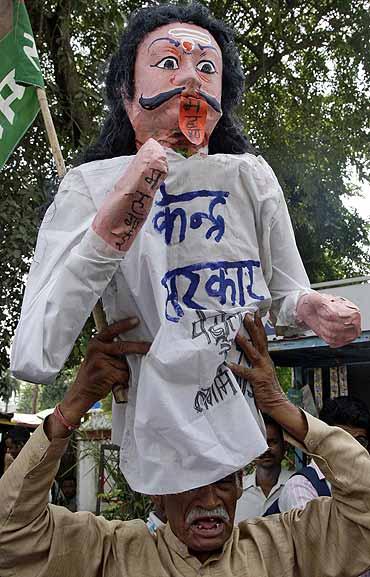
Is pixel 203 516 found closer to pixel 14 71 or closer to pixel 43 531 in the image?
pixel 43 531

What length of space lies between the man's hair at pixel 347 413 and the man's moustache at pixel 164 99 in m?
1.96

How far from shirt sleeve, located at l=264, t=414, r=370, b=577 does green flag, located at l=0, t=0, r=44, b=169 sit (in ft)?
5.10

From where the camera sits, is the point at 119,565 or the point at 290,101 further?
the point at 290,101

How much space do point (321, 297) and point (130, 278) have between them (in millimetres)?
480

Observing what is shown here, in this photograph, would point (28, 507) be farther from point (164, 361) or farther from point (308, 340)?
point (308, 340)

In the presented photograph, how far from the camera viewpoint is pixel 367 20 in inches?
297

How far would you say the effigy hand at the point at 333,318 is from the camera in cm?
178

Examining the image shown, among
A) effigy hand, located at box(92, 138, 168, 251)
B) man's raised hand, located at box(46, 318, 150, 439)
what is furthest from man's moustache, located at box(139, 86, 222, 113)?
man's raised hand, located at box(46, 318, 150, 439)

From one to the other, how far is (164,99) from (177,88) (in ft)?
0.15

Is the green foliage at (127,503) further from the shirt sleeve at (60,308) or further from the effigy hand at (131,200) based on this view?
the effigy hand at (131,200)

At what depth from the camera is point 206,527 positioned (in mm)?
1911

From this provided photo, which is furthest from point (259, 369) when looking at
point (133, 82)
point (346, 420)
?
point (346, 420)

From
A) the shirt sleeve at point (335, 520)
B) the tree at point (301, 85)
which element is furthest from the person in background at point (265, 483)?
the tree at point (301, 85)

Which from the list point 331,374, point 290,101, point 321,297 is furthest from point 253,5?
point 321,297
